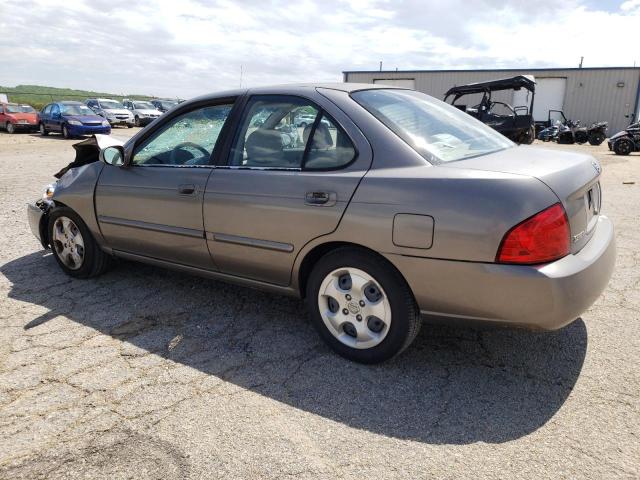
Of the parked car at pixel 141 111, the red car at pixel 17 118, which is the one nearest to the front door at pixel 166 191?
the red car at pixel 17 118

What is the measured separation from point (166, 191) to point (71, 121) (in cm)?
2072

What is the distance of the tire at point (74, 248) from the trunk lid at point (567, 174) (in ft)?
10.0

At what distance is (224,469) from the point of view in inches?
82.1

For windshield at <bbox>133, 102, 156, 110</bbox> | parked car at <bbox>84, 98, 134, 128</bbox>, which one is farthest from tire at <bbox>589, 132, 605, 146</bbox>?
windshield at <bbox>133, 102, 156, 110</bbox>

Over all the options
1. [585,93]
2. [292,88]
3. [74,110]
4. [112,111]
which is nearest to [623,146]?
[585,93]

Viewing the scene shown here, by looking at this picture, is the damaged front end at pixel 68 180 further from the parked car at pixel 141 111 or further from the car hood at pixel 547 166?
the parked car at pixel 141 111

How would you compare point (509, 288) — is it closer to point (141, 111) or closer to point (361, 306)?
point (361, 306)

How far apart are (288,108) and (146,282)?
208 centimetres

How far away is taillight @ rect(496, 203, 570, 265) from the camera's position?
2.29m

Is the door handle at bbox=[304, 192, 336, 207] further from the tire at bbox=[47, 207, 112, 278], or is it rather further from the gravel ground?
the tire at bbox=[47, 207, 112, 278]

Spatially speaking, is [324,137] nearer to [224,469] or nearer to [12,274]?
[224,469]

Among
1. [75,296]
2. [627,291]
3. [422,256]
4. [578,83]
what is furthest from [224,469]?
[578,83]

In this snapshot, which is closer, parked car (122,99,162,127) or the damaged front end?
the damaged front end

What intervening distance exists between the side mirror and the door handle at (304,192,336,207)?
1753 mm
